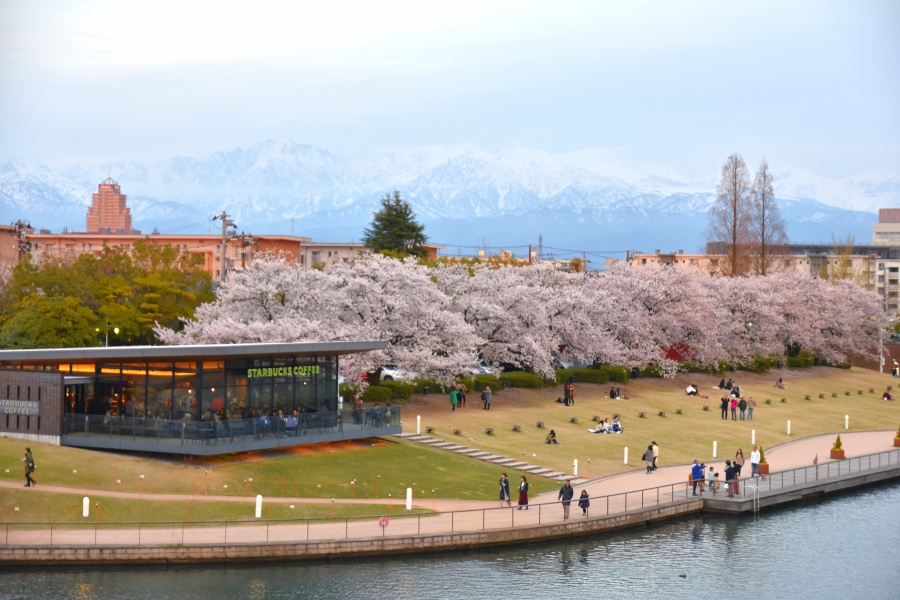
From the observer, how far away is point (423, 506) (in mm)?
47375

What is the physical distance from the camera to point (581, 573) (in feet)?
137

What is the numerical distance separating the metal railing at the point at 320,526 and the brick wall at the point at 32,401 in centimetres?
878

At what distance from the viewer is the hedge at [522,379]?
266ft

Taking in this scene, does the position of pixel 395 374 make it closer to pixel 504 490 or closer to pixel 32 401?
pixel 504 490

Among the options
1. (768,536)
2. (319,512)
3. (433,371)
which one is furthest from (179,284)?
(768,536)

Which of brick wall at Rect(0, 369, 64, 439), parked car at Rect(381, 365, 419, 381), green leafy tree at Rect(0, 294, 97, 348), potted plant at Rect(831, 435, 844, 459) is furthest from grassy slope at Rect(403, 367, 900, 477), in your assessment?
green leafy tree at Rect(0, 294, 97, 348)

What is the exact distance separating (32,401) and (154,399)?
5.20 meters

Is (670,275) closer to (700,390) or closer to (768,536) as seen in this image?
(700,390)

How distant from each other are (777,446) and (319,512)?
37460 millimetres

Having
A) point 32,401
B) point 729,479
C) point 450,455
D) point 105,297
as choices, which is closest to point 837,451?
point 729,479

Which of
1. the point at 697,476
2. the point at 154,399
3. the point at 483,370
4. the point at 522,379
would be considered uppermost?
the point at 154,399

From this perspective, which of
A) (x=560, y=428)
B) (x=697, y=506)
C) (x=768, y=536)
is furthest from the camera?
(x=560, y=428)

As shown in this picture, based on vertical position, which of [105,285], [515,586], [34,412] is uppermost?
Answer: [105,285]

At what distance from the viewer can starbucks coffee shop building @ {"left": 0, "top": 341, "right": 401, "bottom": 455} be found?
4850cm
